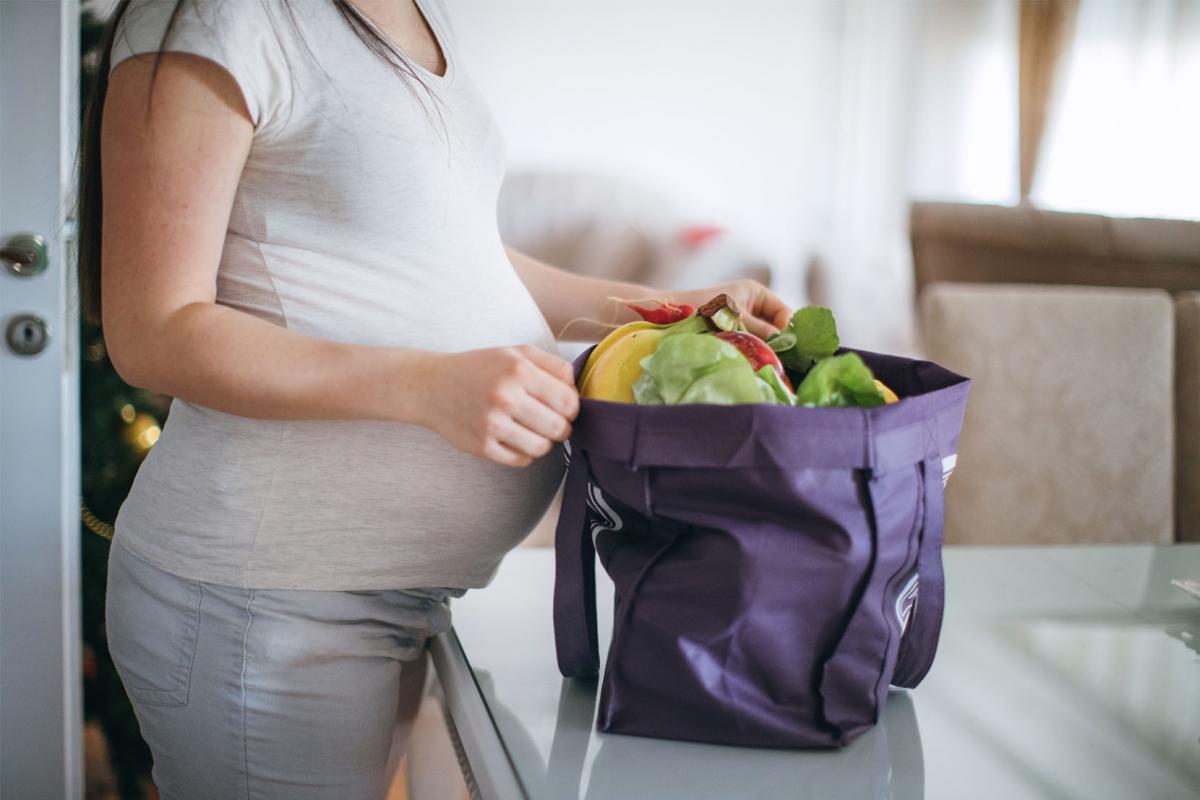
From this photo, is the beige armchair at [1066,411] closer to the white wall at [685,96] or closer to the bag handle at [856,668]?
the bag handle at [856,668]

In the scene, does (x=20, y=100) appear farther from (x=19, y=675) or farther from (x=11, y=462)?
(x=19, y=675)

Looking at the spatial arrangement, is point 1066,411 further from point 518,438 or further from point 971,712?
point 518,438

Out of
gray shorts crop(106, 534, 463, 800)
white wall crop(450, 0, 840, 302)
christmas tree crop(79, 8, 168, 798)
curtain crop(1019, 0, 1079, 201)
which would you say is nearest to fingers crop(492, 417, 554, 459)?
gray shorts crop(106, 534, 463, 800)

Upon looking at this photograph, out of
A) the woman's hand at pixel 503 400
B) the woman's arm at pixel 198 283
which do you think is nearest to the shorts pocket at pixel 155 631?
the woman's arm at pixel 198 283

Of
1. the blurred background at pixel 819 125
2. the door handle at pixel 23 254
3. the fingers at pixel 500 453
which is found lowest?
the fingers at pixel 500 453

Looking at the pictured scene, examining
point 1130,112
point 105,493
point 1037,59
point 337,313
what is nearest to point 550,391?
point 337,313

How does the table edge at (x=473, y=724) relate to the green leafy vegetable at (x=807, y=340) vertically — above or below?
below

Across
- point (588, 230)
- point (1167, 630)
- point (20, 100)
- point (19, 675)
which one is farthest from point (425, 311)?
point (588, 230)

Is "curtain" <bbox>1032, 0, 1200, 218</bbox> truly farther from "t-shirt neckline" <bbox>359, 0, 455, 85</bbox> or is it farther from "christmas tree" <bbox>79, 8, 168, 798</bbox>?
"t-shirt neckline" <bbox>359, 0, 455, 85</bbox>

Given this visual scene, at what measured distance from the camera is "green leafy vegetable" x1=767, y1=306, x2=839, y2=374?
64 centimetres

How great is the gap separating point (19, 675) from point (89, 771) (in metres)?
0.63

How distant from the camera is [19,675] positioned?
4.58 feet

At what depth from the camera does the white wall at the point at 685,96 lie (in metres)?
3.72

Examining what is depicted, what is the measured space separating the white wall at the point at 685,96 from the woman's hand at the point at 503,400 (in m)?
3.20
